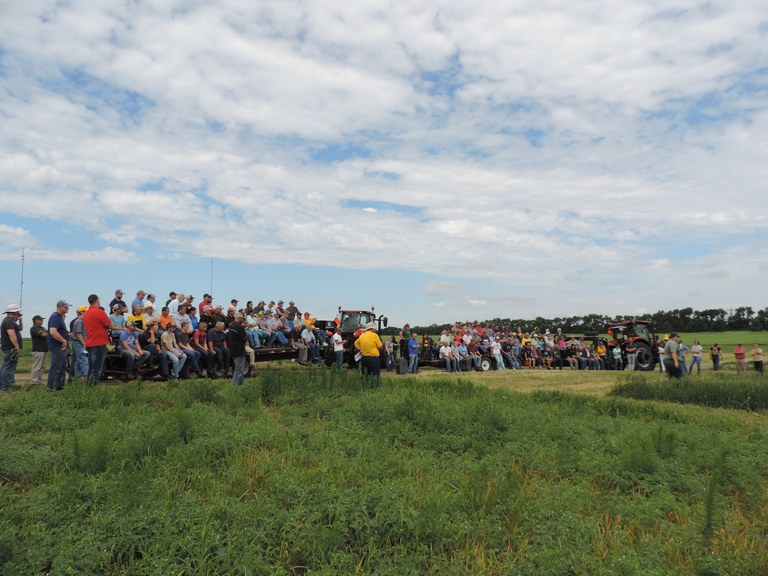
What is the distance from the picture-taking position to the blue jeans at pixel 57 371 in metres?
11.6

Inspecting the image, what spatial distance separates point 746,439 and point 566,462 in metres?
3.87

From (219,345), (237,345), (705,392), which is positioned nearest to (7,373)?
(237,345)

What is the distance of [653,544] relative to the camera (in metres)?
5.29

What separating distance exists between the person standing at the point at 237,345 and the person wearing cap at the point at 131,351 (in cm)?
234

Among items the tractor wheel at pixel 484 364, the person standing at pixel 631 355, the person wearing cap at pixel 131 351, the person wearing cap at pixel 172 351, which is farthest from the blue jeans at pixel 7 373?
the person standing at pixel 631 355

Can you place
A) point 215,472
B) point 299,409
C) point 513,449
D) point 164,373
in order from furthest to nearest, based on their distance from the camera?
point 164,373
point 299,409
point 513,449
point 215,472

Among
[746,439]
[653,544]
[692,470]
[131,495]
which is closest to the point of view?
[653,544]

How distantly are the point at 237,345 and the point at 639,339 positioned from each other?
21680mm

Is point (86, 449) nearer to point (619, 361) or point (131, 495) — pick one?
point (131, 495)

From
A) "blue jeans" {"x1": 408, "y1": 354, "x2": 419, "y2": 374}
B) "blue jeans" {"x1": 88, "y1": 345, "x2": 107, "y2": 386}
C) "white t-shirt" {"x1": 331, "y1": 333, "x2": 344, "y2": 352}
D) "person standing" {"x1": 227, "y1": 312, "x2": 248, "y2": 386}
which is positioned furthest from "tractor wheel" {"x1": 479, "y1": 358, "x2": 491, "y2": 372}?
"blue jeans" {"x1": 88, "y1": 345, "x2": 107, "y2": 386}

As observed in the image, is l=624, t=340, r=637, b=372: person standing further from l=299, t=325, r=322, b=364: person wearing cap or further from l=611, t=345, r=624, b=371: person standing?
l=299, t=325, r=322, b=364: person wearing cap

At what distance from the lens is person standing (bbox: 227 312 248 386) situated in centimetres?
1333

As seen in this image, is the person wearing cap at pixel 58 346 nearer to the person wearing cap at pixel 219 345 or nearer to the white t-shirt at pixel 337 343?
the person wearing cap at pixel 219 345

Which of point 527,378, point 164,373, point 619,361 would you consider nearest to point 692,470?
point 164,373
